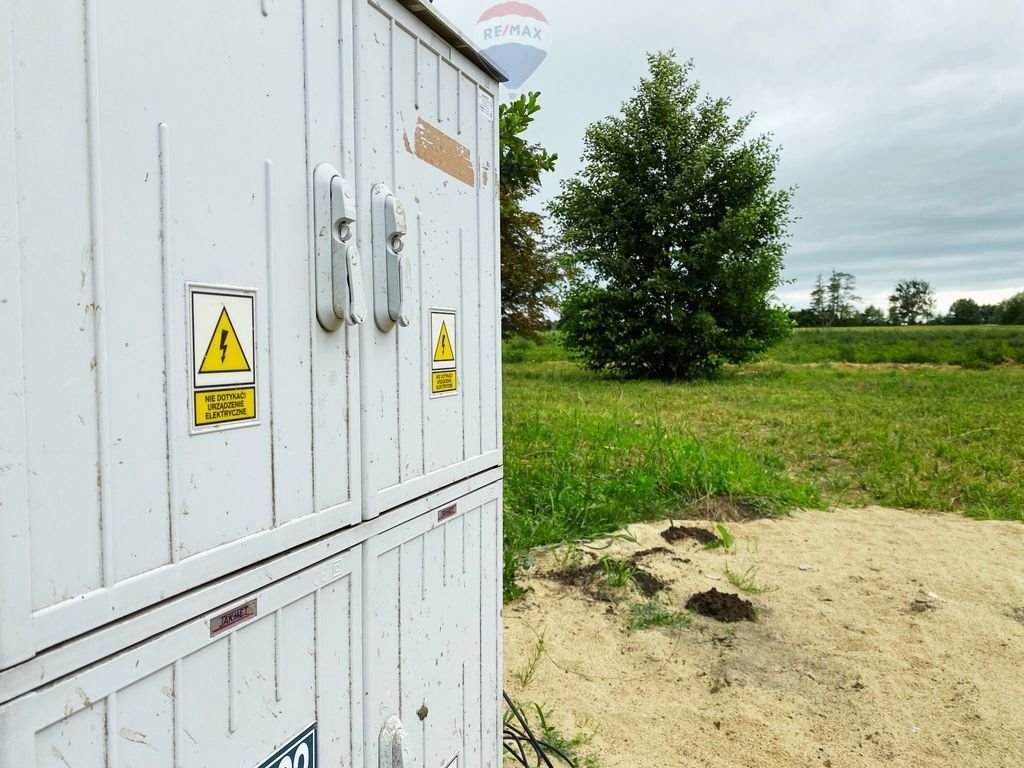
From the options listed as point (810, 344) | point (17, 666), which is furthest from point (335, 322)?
point (810, 344)

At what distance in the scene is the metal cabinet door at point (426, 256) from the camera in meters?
1.49

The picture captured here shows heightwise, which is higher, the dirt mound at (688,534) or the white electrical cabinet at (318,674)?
the white electrical cabinet at (318,674)

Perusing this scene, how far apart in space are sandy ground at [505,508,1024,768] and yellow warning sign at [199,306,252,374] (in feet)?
6.96

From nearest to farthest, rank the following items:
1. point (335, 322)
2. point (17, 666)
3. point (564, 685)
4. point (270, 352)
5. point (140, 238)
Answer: point (17, 666) < point (140, 238) < point (270, 352) < point (335, 322) < point (564, 685)

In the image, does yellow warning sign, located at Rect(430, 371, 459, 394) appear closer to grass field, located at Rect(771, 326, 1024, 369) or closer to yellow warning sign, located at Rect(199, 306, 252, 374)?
yellow warning sign, located at Rect(199, 306, 252, 374)

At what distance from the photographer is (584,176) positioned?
61.1 ft

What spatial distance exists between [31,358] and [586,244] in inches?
716

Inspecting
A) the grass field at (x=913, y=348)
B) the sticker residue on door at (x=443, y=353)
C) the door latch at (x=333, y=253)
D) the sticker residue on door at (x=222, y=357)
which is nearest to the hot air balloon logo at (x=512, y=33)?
the sticker residue on door at (x=443, y=353)

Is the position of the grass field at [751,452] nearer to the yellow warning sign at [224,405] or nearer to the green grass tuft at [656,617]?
the green grass tuft at [656,617]

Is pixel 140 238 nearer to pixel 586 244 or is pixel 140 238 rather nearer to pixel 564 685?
pixel 564 685

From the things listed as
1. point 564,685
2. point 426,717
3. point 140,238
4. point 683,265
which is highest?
point 683,265

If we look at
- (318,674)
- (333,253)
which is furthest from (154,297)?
(318,674)

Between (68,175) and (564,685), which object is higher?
(68,175)

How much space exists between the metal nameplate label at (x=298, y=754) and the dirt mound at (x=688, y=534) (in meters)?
3.75
